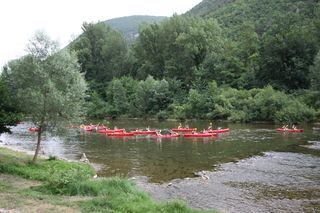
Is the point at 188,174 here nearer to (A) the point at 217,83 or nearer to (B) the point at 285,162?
(B) the point at 285,162

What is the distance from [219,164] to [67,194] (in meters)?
18.2

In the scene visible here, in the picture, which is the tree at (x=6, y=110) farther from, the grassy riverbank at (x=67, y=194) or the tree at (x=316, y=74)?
the tree at (x=316, y=74)

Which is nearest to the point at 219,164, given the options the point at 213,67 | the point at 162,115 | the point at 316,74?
the point at 316,74

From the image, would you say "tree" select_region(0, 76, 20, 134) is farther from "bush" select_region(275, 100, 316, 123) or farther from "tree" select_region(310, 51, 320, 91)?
"tree" select_region(310, 51, 320, 91)

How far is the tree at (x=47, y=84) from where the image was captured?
2923cm

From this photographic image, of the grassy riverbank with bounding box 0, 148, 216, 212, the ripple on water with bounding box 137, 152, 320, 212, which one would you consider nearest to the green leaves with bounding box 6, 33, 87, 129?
the grassy riverbank with bounding box 0, 148, 216, 212

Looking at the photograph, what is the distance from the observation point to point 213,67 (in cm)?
9625

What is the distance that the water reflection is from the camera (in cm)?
3597

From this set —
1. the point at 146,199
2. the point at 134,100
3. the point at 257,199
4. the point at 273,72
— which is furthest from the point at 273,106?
the point at 146,199

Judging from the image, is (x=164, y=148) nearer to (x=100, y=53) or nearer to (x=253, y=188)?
(x=253, y=188)

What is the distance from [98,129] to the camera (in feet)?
225

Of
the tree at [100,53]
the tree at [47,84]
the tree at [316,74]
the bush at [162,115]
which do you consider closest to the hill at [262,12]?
the tree at [316,74]

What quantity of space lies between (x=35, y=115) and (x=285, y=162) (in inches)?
818

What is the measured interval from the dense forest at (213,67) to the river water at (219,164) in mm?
18286
